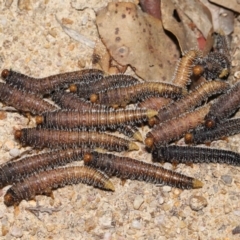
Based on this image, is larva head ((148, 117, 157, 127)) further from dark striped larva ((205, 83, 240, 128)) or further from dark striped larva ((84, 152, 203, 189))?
dark striped larva ((205, 83, 240, 128))

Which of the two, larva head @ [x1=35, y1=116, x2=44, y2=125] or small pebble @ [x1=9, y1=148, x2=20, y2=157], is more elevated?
larva head @ [x1=35, y1=116, x2=44, y2=125]

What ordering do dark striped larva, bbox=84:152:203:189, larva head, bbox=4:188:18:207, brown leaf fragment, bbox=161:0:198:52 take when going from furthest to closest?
1. brown leaf fragment, bbox=161:0:198:52
2. dark striped larva, bbox=84:152:203:189
3. larva head, bbox=4:188:18:207

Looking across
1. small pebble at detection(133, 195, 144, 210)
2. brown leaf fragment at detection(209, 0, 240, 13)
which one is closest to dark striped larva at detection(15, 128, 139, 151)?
small pebble at detection(133, 195, 144, 210)

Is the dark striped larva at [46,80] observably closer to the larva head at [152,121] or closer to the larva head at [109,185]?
the larva head at [152,121]

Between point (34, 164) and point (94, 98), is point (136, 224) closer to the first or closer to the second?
point (34, 164)

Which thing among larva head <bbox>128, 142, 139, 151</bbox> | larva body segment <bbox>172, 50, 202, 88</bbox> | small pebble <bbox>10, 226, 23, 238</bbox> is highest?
larva body segment <bbox>172, 50, 202, 88</bbox>

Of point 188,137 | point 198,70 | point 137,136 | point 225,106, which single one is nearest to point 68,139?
point 137,136
